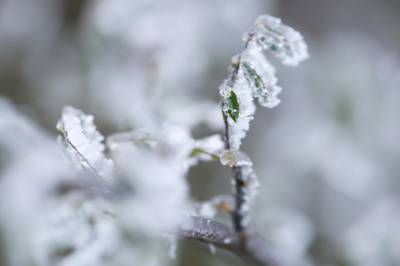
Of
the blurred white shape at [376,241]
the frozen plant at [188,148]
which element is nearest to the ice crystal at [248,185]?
the frozen plant at [188,148]

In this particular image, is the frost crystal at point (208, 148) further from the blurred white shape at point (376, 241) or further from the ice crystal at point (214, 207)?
the blurred white shape at point (376, 241)

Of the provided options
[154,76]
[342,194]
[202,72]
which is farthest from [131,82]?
[342,194]

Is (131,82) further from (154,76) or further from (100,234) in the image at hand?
(100,234)

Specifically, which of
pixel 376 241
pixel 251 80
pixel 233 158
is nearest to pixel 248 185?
pixel 233 158

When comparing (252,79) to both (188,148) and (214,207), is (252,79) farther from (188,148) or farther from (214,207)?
(214,207)

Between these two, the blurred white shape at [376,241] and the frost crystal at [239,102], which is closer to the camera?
the frost crystal at [239,102]

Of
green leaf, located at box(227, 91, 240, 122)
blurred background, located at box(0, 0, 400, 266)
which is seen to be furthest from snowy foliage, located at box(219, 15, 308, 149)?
blurred background, located at box(0, 0, 400, 266)
